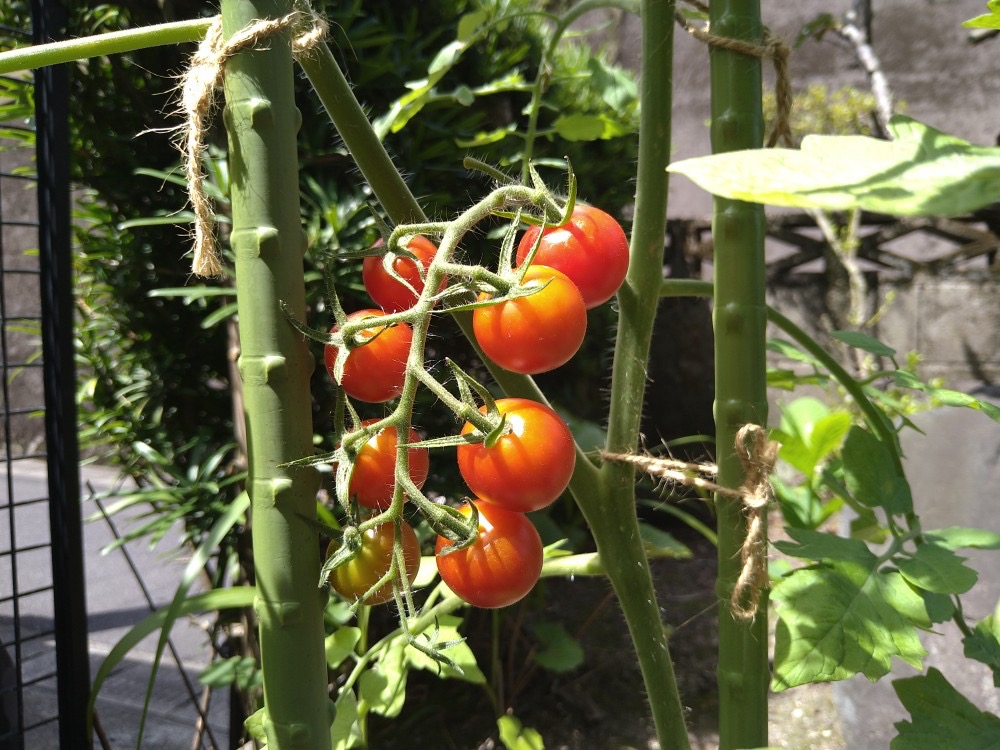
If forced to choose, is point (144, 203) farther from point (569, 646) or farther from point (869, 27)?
point (869, 27)

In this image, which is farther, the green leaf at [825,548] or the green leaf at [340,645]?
the green leaf at [340,645]

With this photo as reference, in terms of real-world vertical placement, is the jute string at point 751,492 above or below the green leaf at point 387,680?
above

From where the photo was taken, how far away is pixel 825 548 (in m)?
0.44

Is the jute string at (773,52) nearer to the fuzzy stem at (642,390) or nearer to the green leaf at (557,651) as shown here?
the fuzzy stem at (642,390)

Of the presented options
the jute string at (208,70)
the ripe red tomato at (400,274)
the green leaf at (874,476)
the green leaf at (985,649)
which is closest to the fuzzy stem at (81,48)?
the jute string at (208,70)

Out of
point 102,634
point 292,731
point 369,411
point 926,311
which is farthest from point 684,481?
point 926,311

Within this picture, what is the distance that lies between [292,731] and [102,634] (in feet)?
7.55

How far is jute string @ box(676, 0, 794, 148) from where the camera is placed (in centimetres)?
42

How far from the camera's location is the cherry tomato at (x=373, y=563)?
36cm

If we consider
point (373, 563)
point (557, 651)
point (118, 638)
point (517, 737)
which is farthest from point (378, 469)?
point (118, 638)

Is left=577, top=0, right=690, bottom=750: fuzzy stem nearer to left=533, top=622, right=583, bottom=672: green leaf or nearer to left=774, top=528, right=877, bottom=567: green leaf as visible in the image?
left=774, top=528, right=877, bottom=567: green leaf

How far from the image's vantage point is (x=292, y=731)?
1.22ft

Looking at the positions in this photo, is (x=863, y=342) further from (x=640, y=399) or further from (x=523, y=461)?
(x=523, y=461)

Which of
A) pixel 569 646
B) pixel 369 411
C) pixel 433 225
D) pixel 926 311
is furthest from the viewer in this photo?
pixel 926 311
